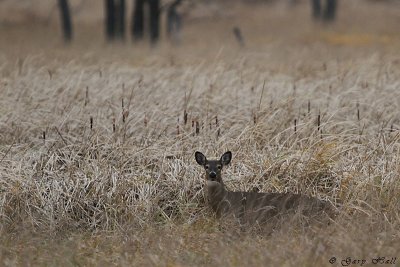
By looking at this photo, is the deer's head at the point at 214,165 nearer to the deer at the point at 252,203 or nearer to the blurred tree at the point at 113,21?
the deer at the point at 252,203

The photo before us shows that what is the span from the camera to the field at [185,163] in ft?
21.0

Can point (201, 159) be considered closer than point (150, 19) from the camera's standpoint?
Yes

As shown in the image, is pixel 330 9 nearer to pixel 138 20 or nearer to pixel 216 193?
pixel 138 20

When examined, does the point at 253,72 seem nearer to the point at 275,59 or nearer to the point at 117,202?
the point at 275,59

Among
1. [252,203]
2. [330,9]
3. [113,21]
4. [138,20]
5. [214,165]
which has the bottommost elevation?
[330,9]

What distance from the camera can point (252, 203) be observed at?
23.7 ft

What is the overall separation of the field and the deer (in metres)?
0.16

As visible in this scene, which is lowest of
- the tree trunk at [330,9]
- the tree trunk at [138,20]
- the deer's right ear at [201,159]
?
the tree trunk at [330,9]

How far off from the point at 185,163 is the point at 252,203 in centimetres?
118

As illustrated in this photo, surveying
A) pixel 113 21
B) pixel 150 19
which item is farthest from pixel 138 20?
pixel 113 21

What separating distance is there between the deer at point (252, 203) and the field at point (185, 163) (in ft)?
0.51

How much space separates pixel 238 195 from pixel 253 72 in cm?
511

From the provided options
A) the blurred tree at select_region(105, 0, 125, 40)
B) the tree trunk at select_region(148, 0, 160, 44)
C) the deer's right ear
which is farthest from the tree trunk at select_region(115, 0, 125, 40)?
the deer's right ear

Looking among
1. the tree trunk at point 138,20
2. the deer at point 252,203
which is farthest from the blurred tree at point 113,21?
the deer at point 252,203
